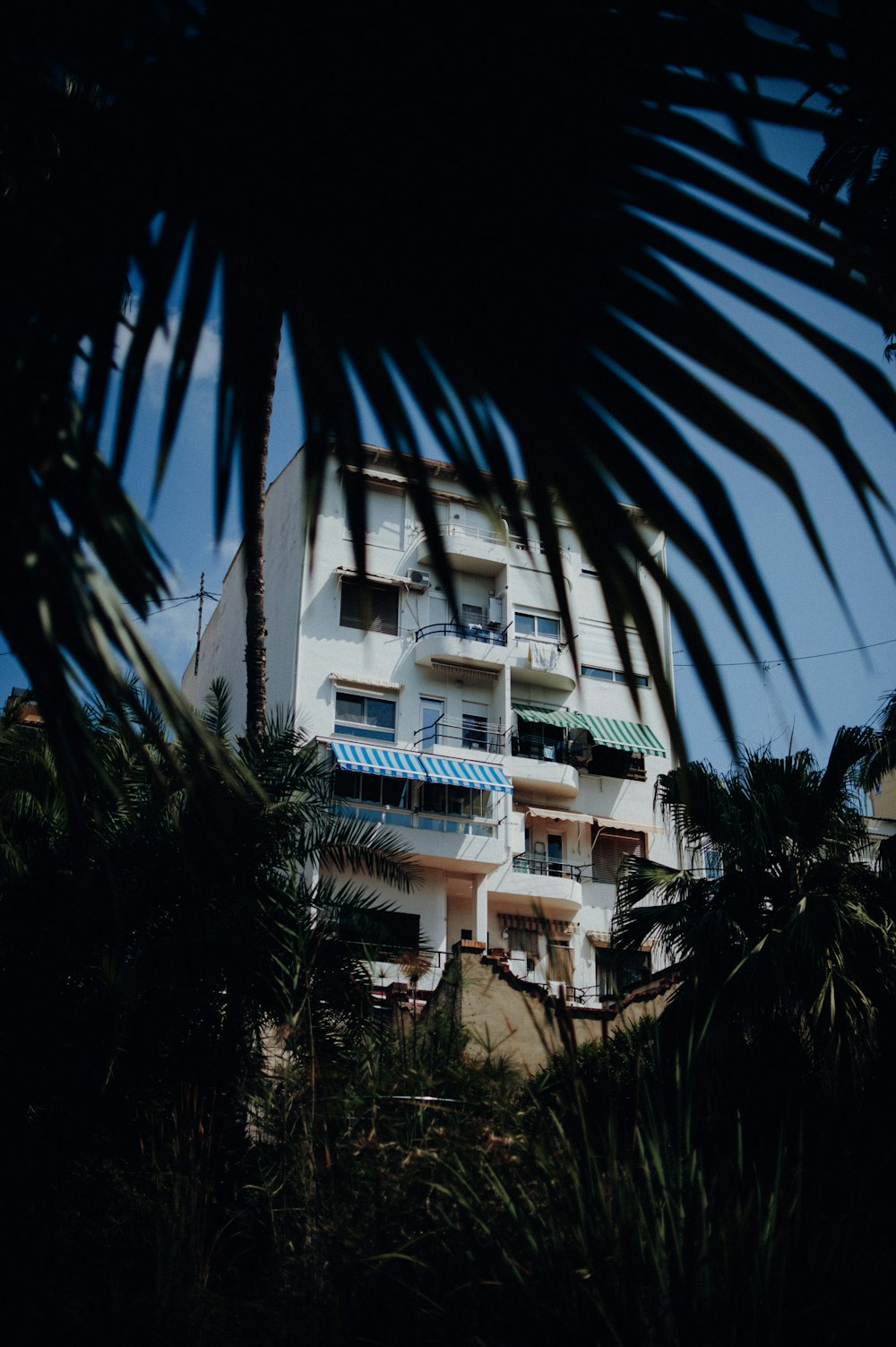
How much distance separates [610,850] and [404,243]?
131ft

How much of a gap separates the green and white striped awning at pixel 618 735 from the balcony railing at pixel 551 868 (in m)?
3.99

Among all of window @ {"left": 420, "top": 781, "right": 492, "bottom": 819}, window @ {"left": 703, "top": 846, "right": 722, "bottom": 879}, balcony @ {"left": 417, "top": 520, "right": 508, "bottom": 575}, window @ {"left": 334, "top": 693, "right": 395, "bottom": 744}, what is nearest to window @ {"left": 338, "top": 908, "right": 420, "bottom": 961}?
window @ {"left": 703, "top": 846, "right": 722, "bottom": 879}

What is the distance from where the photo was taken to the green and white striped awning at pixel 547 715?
39.9 meters


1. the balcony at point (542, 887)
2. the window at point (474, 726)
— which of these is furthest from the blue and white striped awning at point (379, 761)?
the balcony at point (542, 887)

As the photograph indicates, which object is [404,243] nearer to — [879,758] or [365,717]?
[879,758]

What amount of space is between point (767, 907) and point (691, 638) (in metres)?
14.2

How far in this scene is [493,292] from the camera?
5.05 feet

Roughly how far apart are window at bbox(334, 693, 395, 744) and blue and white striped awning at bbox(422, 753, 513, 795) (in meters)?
1.65

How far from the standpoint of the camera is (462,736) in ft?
128

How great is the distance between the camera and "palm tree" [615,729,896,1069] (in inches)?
512

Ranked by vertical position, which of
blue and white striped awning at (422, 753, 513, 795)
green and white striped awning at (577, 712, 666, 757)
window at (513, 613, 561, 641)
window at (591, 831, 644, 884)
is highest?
window at (513, 613, 561, 641)

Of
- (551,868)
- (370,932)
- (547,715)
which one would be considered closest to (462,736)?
(547,715)

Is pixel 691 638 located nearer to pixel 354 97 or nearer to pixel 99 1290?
pixel 354 97

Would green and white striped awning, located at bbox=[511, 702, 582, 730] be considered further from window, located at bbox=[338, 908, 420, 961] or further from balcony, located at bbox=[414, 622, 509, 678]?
window, located at bbox=[338, 908, 420, 961]
